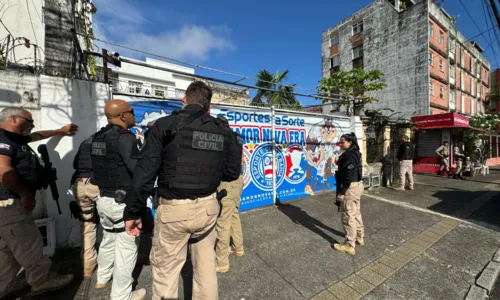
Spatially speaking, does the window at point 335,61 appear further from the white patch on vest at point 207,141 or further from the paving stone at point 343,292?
the white patch on vest at point 207,141

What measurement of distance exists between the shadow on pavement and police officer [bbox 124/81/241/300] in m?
2.55

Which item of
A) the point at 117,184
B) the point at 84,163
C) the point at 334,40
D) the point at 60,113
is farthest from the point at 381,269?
the point at 334,40

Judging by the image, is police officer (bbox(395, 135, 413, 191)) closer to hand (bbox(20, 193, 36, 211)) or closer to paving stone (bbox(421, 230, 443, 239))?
paving stone (bbox(421, 230, 443, 239))

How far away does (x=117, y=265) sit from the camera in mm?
1940

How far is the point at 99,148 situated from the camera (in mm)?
2074

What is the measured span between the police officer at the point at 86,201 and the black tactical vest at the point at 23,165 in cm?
35

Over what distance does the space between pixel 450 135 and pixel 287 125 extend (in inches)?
443

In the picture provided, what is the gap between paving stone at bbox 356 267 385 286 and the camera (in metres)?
2.47

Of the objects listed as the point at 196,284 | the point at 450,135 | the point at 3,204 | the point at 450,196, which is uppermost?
the point at 450,135

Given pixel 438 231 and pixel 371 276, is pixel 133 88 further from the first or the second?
pixel 438 231

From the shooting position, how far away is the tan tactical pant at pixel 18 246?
2.00 m

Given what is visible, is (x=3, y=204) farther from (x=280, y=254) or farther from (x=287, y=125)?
(x=287, y=125)

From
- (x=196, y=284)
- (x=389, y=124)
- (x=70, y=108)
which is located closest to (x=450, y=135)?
(x=389, y=124)

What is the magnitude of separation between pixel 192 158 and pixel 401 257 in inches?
134
